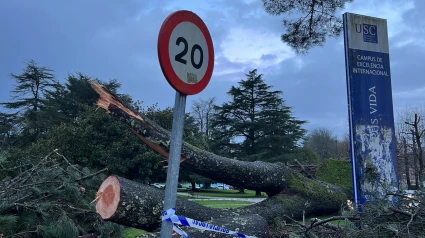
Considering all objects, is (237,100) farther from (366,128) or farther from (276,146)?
(366,128)

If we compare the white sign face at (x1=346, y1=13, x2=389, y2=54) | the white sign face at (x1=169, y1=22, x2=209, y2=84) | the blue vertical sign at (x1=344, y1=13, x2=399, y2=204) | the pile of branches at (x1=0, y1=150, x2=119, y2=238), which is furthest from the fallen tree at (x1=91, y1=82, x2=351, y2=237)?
the white sign face at (x1=346, y1=13, x2=389, y2=54)

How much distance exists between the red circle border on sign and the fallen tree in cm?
192

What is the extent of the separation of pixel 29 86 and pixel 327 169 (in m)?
27.0

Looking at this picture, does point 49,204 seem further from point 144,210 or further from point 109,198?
point 144,210

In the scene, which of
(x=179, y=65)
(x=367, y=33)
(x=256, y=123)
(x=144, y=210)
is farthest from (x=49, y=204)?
(x=256, y=123)

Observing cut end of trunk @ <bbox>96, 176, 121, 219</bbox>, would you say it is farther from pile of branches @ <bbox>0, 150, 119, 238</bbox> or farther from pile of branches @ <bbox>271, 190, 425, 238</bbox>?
pile of branches @ <bbox>271, 190, 425, 238</bbox>

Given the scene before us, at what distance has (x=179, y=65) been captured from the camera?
2080mm

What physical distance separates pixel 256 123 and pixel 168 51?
31355mm

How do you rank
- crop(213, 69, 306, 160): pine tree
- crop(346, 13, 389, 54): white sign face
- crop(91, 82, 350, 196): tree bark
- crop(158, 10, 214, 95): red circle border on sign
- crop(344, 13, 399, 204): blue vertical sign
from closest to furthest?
crop(158, 10, 214, 95): red circle border on sign
crop(344, 13, 399, 204): blue vertical sign
crop(346, 13, 389, 54): white sign face
crop(91, 82, 350, 196): tree bark
crop(213, 69, 306, 160): pine tree

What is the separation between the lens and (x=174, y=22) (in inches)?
81.3

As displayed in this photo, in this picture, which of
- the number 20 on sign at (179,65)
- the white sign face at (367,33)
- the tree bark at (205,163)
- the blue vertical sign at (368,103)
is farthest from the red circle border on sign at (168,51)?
the white sign face at (367,33)

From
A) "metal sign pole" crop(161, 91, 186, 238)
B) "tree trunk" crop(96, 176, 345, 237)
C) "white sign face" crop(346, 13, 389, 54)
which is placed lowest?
"tree trunk" crop(96, 176, 345, 237)

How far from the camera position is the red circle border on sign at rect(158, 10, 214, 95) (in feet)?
6.47

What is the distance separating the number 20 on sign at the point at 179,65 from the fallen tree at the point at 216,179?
1.92m
